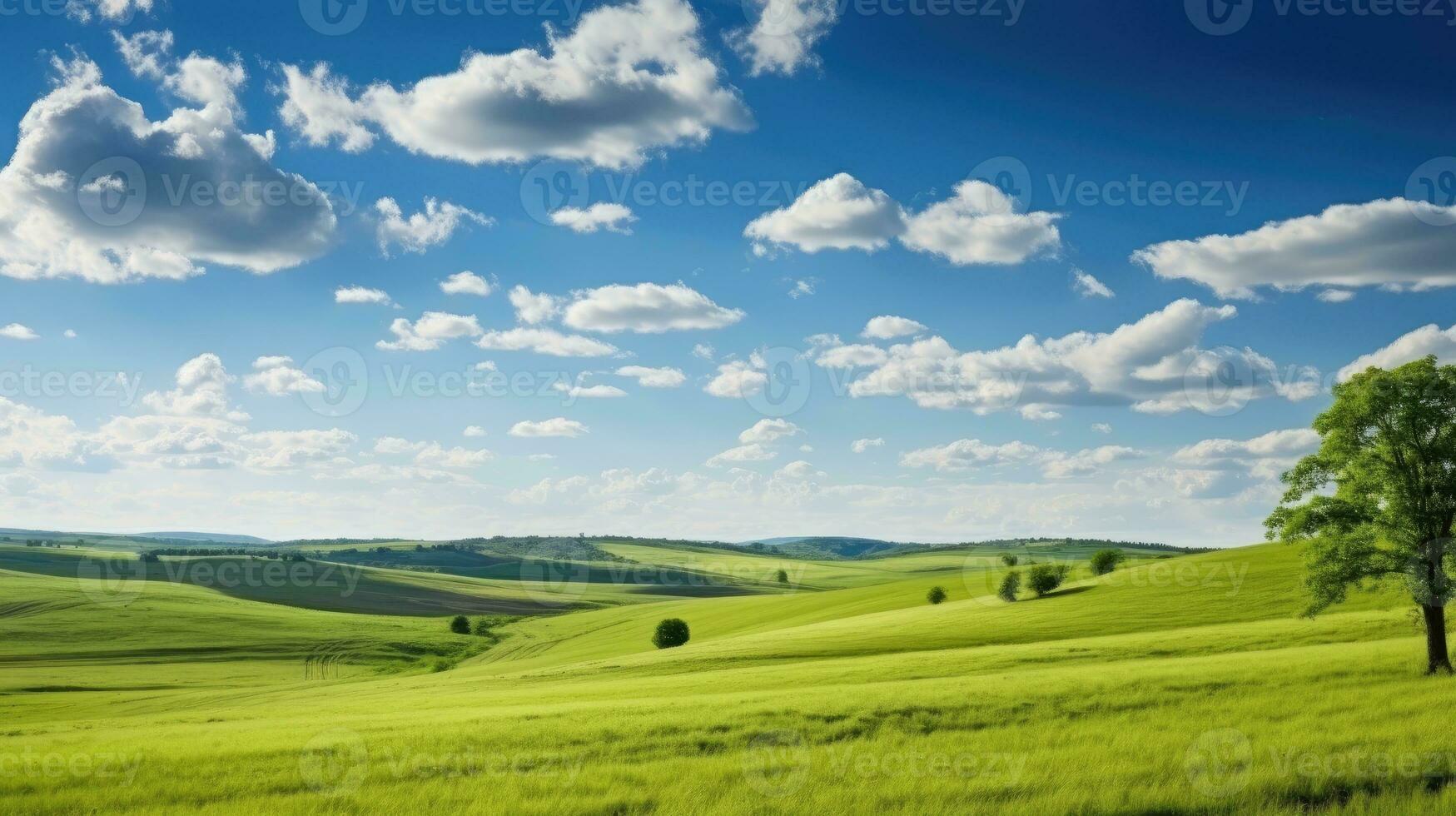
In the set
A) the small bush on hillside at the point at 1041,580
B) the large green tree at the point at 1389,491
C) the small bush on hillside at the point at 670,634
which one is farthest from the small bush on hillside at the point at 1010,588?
the large green tree at the point at 1389,491

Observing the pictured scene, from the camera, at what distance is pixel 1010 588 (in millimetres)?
71000

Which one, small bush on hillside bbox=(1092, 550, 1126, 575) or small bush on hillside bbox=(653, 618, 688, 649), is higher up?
small bush on hillside bbox=(1092, 550, 1126, 575)

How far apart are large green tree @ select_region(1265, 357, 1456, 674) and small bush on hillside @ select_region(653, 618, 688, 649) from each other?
58.7 metres

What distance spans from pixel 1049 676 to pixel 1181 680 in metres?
3.83

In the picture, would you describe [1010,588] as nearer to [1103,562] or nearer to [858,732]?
[1103,562]

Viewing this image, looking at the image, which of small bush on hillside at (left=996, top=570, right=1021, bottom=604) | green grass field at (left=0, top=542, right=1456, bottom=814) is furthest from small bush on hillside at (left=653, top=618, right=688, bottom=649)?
small bush on hillside at (left=996, top=570, right=1021, bottom=604)

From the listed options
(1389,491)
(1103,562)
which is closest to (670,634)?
(1103,562)

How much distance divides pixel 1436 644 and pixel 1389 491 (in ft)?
14.4

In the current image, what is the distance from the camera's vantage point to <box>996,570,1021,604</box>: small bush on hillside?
233ft

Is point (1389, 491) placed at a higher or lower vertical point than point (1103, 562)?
higher

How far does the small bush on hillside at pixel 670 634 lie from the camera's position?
258 ft

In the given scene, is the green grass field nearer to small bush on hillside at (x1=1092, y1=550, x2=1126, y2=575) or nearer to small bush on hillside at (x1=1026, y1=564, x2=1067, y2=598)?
small bush on hillside at (x1=1026, y1=564, x2=1067, y2=598)

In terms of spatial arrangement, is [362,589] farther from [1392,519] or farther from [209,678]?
[1392,519]

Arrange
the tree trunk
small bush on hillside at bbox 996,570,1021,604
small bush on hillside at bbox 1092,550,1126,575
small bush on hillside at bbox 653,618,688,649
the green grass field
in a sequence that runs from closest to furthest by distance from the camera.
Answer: the green grass field → the tree trunk → small bush on hillside at bbox 996,570,1021,604 → small bush on hillside at bbox 653,618,688,649 → small bush on hillside at bbox 1092,550,1126,575
